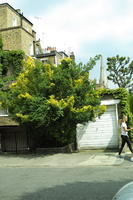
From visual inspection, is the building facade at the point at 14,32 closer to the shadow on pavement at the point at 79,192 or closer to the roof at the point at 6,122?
the roof at the point at 6,122

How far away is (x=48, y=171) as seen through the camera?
9.48 metres

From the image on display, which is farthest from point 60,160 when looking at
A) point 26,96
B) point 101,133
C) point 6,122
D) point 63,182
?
point 6,122

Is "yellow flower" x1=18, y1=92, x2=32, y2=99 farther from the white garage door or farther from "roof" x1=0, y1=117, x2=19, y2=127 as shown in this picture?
the white garage door

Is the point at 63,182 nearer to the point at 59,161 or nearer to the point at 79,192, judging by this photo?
the point at 79,192

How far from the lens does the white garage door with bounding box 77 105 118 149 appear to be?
1399 centimetres

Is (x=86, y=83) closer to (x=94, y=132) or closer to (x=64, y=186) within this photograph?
(x=94, y=132)

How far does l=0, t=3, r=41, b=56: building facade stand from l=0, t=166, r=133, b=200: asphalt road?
2071 centimetres

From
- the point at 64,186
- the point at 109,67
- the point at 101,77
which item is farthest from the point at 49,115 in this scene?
the point at 109,67

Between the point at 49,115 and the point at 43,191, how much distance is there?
16.8 feet

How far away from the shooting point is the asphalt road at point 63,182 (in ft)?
20.7

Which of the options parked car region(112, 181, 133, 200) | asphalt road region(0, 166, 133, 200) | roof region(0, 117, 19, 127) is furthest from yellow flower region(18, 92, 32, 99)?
parked car region(112, 181, 133, 200)

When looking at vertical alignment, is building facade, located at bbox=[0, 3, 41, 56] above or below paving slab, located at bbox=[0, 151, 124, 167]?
above

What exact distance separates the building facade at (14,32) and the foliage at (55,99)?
1644 cm

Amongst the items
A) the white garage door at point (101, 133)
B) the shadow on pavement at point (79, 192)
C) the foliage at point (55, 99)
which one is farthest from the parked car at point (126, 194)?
the white garage door at point (101, 133)
